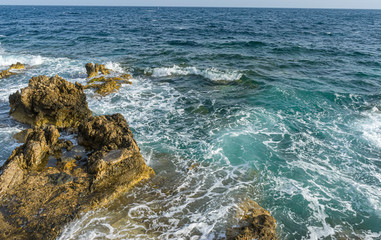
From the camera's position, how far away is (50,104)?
461 inches

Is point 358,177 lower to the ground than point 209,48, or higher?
lower

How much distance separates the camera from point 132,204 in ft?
24.9

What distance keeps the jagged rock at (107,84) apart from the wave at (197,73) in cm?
308

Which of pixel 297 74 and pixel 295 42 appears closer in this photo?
pixel 297 74

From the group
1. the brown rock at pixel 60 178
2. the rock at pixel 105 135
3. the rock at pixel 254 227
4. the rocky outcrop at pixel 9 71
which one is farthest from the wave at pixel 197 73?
the rock at pixel 254 227

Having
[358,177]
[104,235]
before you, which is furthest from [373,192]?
[104,235]

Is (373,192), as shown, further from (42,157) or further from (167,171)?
(42,157)

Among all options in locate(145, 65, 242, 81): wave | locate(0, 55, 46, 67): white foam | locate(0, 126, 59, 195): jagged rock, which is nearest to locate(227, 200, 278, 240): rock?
locate(0, 126, 59, 195): jagged rock

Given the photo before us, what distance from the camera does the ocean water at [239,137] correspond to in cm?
748

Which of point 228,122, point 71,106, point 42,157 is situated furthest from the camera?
point 228,122

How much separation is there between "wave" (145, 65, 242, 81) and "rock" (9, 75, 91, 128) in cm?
1022

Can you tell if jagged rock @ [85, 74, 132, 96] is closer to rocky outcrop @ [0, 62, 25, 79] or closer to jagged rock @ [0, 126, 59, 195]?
rocky outcrop @ [0, 62, 25, 79]

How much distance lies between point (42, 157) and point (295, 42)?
3558 centimetres

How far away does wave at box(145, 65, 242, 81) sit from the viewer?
20.9 m
